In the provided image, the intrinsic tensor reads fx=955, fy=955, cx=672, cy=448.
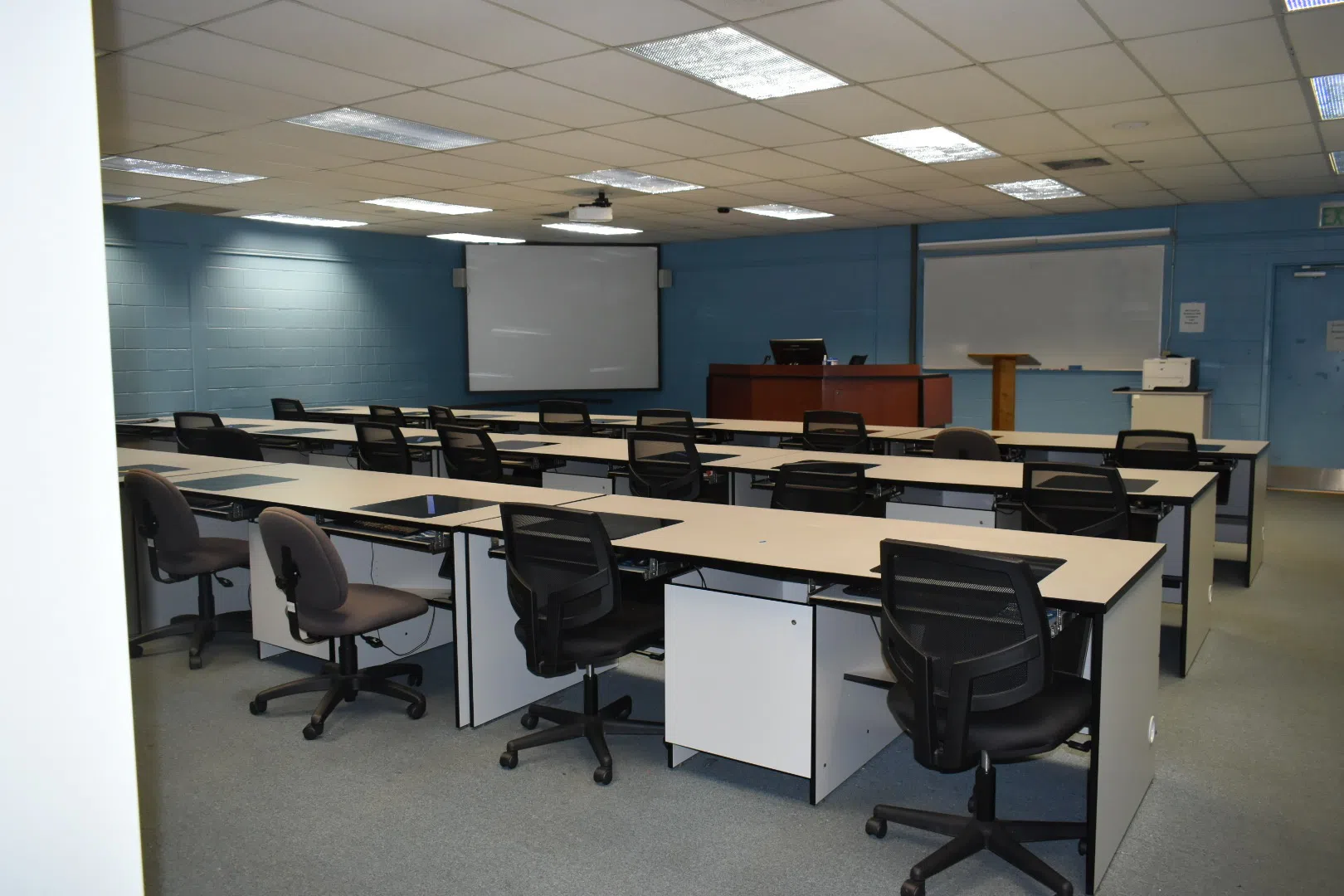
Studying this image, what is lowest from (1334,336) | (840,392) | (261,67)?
(840,392)

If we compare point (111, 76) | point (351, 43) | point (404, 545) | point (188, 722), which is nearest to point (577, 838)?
point (404, 545)

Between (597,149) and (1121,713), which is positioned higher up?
(597,149)

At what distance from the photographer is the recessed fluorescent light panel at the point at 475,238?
1160 cm

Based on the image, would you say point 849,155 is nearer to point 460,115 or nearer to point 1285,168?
point 460,115

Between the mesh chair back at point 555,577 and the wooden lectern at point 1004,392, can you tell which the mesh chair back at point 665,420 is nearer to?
the wooden lectern at point 1004,392

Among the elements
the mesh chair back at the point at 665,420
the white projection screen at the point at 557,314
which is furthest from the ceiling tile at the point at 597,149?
the white projection screen at the point at 557,314

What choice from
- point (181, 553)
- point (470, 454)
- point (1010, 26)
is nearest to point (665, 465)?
point (470, 454)

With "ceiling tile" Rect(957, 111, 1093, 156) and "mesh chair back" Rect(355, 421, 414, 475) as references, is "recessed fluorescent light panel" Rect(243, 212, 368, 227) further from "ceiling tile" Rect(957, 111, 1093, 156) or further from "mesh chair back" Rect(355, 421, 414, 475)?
"ceiling tile" Rect(957, 111, 1093, 156)

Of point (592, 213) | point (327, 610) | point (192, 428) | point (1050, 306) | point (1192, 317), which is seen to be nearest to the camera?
point (327, 610)

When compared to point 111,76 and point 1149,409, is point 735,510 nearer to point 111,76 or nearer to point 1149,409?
point 111,76

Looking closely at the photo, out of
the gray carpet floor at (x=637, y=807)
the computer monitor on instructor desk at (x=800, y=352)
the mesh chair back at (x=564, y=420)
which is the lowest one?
the gray carpet floor at (x=637, y=807)

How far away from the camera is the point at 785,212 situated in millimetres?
9945

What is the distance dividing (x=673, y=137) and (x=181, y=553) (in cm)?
385

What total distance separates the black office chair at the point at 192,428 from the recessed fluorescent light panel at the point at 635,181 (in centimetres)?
332
